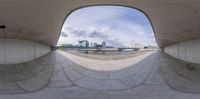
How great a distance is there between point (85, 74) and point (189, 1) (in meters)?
13.3

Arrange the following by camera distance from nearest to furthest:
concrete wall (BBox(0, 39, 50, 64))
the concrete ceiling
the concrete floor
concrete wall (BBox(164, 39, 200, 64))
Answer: the concrete ceiling, the concrete floor, concrete wall (BBox(164, 39, 200, 64)), concrete wall (BBox(0, 39, 50, 64))

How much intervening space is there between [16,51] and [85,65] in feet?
26.3

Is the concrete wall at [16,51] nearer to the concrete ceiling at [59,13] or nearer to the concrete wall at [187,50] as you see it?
the concrete ceiling at [59,13]

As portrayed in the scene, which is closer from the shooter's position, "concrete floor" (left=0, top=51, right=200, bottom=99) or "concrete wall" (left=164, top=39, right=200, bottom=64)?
"concrete floor" (left=0, top=51, right=200, bottom=99)

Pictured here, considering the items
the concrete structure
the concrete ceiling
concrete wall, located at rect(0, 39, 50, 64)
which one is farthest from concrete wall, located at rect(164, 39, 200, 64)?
concrete wall, located at rect(0, 39, 50, 64)

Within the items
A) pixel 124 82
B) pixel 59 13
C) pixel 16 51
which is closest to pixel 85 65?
pixel 124 82

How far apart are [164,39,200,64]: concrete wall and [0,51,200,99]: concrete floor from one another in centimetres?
75

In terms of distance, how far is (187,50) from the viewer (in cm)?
2528

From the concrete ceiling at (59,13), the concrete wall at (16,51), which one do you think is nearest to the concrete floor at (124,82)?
the concrete wall at (16,51)

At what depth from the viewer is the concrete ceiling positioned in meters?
15.8

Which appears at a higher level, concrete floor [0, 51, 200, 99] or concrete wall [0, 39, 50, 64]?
concrete wall [0, 39, 50, 64]

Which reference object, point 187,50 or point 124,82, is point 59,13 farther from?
point 187,50

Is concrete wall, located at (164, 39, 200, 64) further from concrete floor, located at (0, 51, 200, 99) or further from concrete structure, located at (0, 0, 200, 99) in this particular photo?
concrete floor, located at (0, 51, 200, 99)

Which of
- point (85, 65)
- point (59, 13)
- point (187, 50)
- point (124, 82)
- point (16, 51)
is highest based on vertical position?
point (59, 13)
